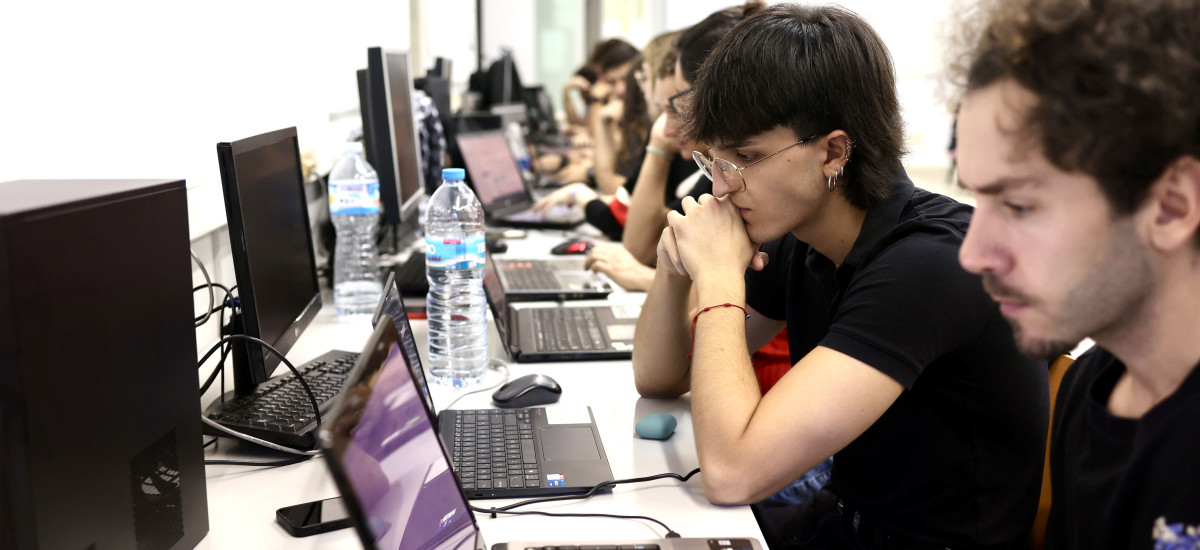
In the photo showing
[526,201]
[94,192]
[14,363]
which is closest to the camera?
[14,363]

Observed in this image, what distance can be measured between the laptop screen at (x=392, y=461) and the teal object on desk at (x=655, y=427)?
0.40m

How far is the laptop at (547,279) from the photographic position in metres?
2.09

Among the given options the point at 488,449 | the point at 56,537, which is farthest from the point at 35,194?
the point at 488,449

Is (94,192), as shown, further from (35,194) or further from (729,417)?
(729,417)

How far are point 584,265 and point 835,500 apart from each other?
44.7 inches

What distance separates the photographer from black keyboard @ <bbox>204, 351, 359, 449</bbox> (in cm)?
117

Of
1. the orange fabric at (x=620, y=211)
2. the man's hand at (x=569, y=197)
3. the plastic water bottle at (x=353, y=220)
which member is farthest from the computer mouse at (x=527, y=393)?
the man's hand at (x=569, y=197)

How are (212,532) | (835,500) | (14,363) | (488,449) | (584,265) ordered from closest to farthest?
(14,363)
(212,532)
(488,449)
(835,500)
(584,265)

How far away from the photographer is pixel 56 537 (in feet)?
2.30

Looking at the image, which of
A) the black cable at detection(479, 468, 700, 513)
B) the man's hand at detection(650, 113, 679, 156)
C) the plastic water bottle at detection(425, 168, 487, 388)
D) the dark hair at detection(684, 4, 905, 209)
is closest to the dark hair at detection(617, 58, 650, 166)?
the man's hand at detection(650, 113, 679, 156)

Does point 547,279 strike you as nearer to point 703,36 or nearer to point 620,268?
point 620,268

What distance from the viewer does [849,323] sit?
3.49 ft

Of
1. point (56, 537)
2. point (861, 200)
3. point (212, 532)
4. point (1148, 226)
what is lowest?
point (212, 532)

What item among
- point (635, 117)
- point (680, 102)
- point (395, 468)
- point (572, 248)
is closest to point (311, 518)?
point (395, 468)
